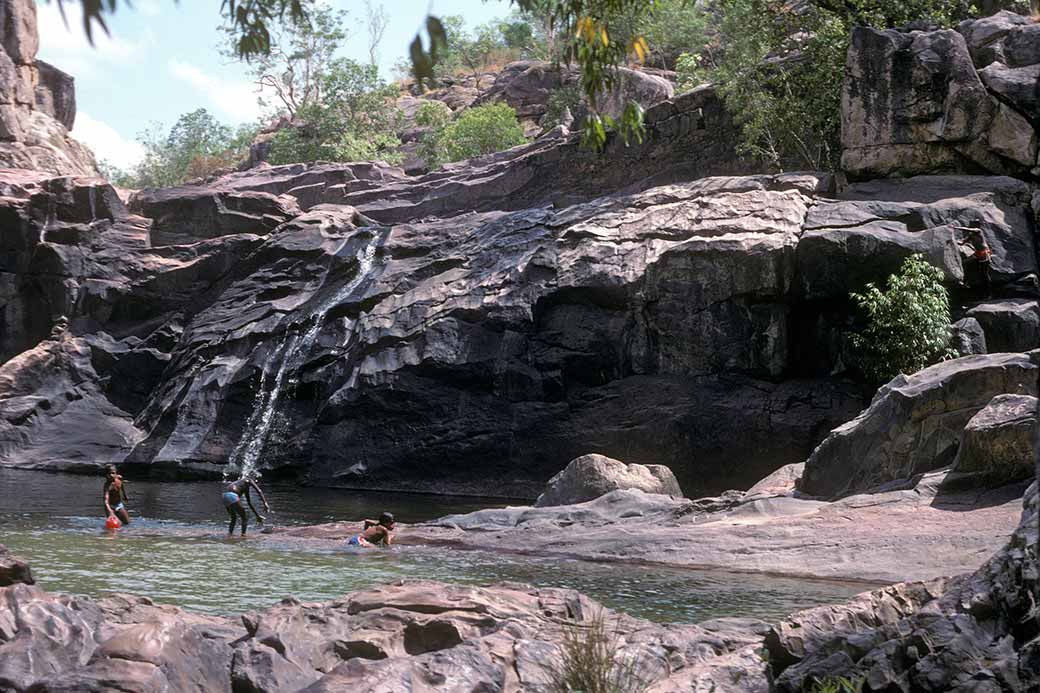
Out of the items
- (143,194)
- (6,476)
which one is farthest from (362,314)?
(143,194)

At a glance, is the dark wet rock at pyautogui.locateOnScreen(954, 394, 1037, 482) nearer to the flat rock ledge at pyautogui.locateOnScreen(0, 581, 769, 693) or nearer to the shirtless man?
the flat rock ledge at pyautogui.locateOnScreen(0, 581, 769, 693)

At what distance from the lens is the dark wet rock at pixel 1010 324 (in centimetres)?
2409

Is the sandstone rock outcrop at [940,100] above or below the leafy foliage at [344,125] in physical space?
below

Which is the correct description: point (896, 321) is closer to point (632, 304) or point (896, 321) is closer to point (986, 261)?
point (986, 261)

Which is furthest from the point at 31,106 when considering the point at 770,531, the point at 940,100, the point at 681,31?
the point at 770,531

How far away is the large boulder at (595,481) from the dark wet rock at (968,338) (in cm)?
808

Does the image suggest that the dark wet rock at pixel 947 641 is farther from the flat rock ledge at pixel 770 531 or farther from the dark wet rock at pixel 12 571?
the flat rock ledge at pixel 770 531

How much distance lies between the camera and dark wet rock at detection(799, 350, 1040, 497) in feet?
57.8

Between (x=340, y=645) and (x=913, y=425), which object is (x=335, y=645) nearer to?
(x=340, y=645)

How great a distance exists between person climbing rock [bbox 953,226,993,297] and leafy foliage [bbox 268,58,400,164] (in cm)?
3726

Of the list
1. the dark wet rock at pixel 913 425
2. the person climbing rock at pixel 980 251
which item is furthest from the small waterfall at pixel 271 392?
the person climbing rock at pixel 980 251

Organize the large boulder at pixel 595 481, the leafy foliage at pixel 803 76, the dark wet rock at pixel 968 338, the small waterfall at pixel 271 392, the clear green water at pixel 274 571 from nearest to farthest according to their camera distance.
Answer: the clear green water at pixel 274 571, the large boulder at pixel 595 481, the dark wet rock at pixel 968 338, the small waterfall at pixel 271 392, the leafy foliage at pixel 803 76

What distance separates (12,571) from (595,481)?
45.8 feet

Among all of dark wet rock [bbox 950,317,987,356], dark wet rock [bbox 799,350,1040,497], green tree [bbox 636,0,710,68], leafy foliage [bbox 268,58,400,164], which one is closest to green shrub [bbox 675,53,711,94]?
green tree [bbox 636,0,710,68]
